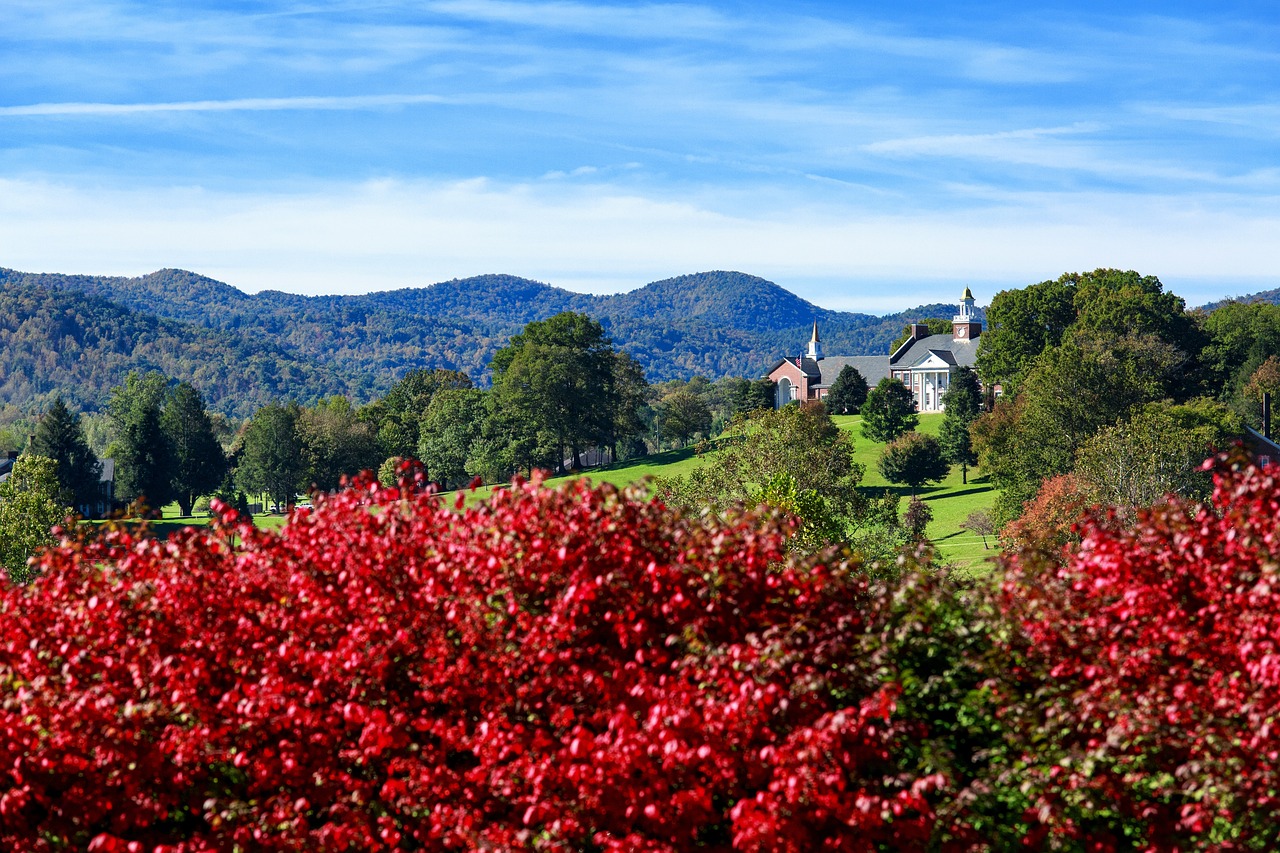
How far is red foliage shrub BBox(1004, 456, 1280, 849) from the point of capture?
6590mm

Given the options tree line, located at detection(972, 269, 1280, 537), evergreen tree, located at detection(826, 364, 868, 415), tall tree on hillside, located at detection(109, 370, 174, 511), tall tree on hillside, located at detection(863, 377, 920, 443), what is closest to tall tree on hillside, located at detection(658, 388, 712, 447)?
evergreen tree, located at detection(826, 364, 868, 415)

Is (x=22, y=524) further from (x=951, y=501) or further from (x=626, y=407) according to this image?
(x=626, y=407)

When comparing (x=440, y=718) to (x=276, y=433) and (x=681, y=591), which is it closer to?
(x=681, y=591)

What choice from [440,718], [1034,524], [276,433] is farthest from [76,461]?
[440,718]

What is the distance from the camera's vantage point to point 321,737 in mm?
7422

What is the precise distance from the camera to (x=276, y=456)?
91875 millimetres

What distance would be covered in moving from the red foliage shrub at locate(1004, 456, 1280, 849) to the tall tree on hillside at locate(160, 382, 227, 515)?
91.3 m

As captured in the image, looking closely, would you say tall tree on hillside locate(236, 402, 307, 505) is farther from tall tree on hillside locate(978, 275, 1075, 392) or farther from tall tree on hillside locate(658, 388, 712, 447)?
tall tree on hillside locate(978, 275, 1075, 392)

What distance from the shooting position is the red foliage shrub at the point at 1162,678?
6.59 meters

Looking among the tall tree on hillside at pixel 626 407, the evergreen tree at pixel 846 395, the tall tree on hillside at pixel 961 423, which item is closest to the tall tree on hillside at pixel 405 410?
the tall tree on hillside at pixel 626 407

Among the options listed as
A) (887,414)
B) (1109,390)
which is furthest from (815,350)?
(1109,390)

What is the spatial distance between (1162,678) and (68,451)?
279 feet

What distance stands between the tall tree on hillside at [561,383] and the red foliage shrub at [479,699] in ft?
259

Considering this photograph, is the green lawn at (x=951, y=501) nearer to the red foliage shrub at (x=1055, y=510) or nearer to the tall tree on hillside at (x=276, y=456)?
the red foliage shrub at (x=1055, y=510)
